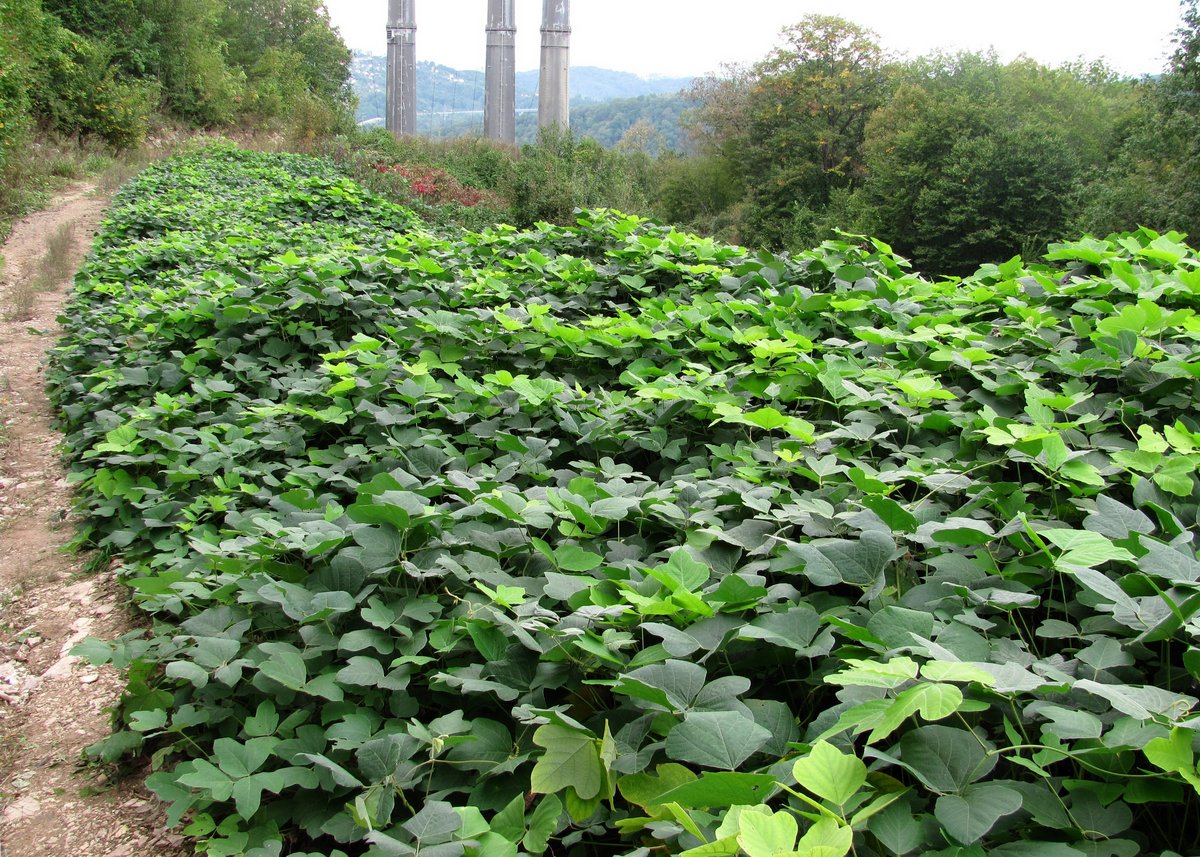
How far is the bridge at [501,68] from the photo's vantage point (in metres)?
28.7

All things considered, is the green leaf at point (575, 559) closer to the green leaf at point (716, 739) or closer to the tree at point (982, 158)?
the green leaf at point (716, 739)

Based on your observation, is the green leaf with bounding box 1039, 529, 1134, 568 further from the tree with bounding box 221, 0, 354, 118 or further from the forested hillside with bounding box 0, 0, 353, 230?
the tree with bounding box 221, 0, 354, 118

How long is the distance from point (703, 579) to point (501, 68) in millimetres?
31332

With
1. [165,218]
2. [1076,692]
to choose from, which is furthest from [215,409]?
[165,218]

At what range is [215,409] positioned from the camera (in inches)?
148

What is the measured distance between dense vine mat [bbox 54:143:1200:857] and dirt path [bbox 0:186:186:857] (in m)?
0.18

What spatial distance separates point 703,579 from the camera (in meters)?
1.50

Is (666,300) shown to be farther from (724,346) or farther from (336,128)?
(336,128)

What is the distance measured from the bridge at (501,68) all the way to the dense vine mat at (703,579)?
27.1 m

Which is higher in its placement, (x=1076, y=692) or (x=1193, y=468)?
(x=1193, y=468)

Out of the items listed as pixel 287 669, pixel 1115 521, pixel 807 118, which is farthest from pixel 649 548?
pixel 807 118

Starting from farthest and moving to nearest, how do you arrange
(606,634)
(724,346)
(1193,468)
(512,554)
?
(724,346) → (512,554) → (1193,468) → (606,634)

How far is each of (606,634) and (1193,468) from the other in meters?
1.30

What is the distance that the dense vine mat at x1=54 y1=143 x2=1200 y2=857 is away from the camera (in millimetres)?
1071
